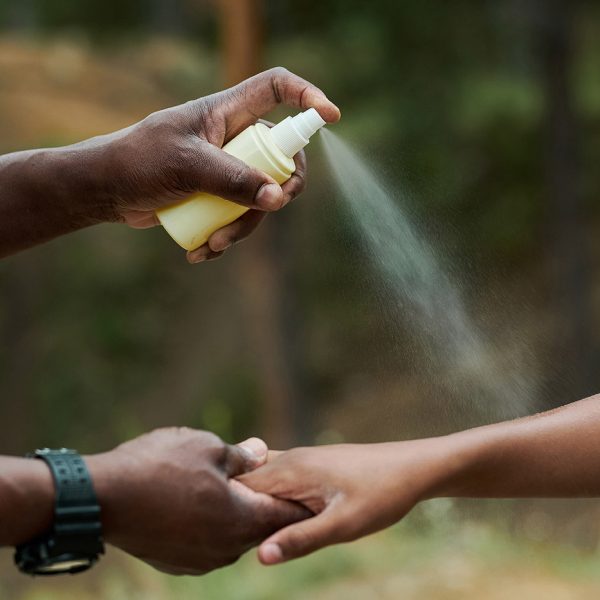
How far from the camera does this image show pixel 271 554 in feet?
4.95

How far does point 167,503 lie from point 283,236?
18.5ft

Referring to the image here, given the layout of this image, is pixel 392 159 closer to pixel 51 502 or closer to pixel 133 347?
pixel 51 502

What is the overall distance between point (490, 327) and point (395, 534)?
2762 mm

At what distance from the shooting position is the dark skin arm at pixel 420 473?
1567 millimetres

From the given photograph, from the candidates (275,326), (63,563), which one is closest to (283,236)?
(275,326)

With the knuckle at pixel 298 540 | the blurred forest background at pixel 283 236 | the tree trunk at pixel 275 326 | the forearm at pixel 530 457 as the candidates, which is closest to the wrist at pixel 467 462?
the forearm at pixel 530 457

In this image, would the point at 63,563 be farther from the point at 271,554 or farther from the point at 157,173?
the point at 157,173

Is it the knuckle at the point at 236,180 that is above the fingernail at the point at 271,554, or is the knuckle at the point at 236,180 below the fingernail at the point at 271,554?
above

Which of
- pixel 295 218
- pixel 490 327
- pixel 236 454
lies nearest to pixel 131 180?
pixel 236 454

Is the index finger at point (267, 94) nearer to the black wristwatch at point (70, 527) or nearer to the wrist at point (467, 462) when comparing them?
the wrist at point (467, 462)

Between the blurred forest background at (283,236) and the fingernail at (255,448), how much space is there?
11.6 ft

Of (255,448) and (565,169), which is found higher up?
(565,169)

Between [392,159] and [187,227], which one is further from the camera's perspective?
[392,159]

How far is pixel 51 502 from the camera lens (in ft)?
4.88
